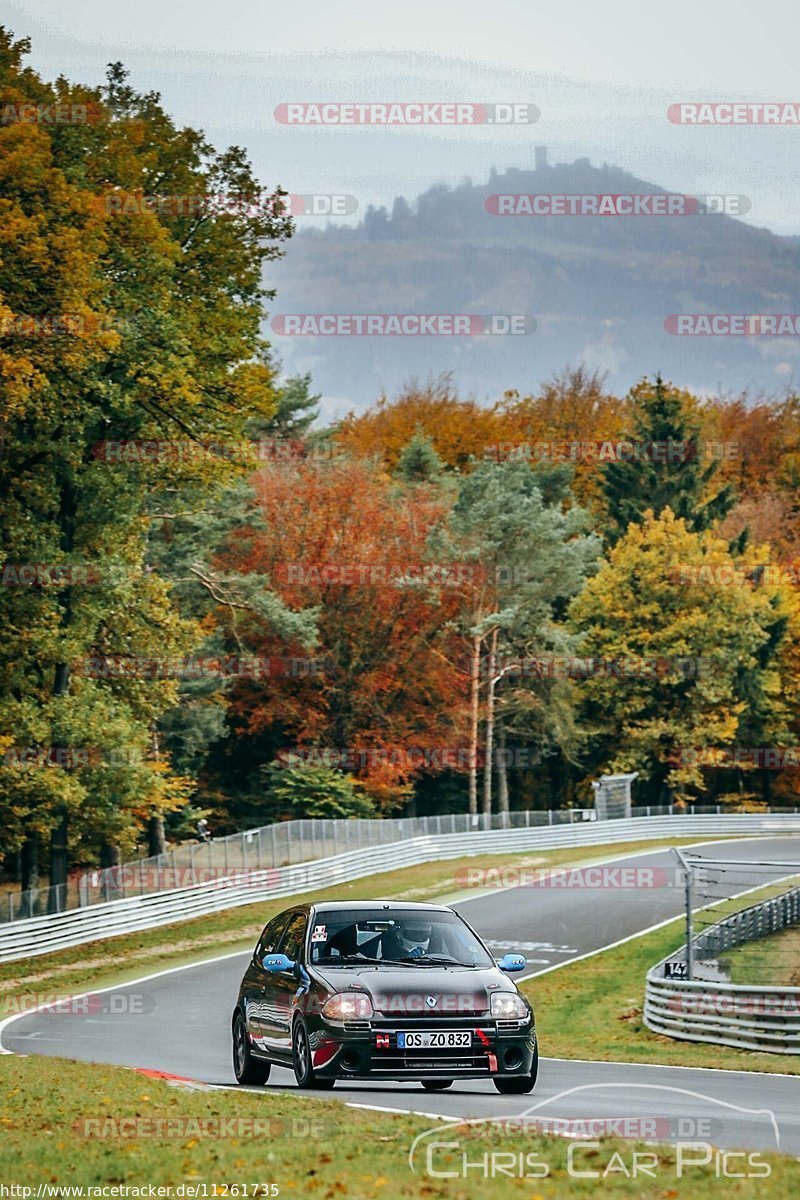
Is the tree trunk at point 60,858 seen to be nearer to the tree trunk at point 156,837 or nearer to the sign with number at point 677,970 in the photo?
the sign with number at point 677,970

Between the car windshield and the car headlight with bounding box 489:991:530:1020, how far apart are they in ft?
1.99

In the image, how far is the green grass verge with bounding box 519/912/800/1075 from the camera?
21.2 meters

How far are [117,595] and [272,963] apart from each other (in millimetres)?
24215

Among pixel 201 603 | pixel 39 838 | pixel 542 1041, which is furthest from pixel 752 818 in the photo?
pixel 542 1041

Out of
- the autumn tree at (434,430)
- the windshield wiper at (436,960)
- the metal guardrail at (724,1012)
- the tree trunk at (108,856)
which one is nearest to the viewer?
the windshield wiper at (436,960)

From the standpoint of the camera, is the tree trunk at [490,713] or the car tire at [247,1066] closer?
the car tire at [247,1066]

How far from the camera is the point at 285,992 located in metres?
14.8

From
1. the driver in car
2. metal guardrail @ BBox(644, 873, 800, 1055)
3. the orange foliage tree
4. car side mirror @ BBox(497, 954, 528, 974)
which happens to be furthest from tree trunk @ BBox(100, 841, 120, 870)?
car side mirror @ BBox(497, 954, 528, 974)

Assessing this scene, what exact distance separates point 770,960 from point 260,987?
17.2 m

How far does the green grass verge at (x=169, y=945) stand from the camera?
34438 mm

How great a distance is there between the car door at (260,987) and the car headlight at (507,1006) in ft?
7.82

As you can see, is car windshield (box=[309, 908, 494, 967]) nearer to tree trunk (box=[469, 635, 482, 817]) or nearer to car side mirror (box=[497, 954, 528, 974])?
car side mirror (box=[497, 954, 528, 974])

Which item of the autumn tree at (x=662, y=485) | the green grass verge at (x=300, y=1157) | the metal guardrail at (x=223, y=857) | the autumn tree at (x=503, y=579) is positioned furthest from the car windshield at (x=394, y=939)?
the autumn tree at (x=662, y=485)

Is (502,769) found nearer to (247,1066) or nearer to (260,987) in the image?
(247,1066)
